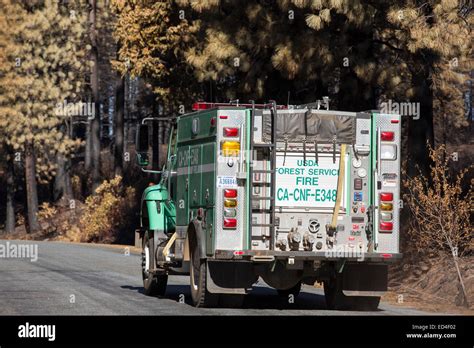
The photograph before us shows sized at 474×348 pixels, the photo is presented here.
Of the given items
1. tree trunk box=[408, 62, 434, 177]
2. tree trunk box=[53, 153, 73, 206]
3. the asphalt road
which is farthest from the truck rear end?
tree trunk box=[53, 153, 73, 206]

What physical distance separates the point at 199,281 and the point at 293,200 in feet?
6.54

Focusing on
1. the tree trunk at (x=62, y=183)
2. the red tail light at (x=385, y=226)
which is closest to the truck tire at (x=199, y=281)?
the red tail light at (x=385, y=226)

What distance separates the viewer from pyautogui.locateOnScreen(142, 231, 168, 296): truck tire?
20.5 metres

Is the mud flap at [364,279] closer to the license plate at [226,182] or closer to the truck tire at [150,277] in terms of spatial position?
the license plate at [226,182]

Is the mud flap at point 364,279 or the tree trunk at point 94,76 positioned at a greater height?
the tree trunk at point 94,76

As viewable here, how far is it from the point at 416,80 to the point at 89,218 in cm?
2355

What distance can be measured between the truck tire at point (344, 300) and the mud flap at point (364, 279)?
28 cm

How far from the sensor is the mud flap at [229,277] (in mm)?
17531

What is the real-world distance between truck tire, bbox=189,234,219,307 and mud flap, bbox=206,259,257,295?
0.39ft

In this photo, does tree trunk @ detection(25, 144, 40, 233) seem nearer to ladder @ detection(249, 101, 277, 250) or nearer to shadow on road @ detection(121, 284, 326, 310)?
shadow on road @ detection(121, 284, 326, 310)

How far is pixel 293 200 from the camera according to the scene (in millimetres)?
17344
